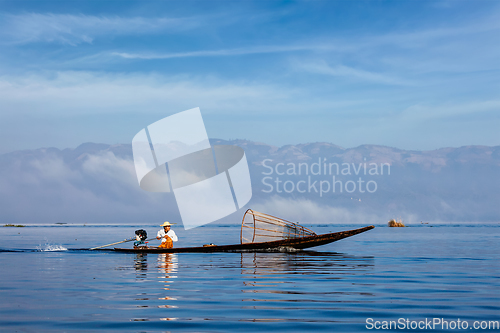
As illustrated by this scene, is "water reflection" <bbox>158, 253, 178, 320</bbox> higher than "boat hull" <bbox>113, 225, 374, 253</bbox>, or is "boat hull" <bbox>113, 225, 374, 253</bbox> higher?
"boat hull" <bbox>113, 225, 374, 253</bbox>

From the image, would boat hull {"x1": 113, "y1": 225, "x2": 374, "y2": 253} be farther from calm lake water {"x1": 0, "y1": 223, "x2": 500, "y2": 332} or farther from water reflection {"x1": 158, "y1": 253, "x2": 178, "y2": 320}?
calm lake water {"x1": 0, "y1": 223, "x2": 500, "y2": 332}

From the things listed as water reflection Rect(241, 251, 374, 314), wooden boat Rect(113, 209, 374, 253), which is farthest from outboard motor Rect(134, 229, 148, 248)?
water reflection Rect(241, 251, 374, 314)

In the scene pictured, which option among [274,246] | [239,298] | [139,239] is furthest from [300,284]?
[139,239]

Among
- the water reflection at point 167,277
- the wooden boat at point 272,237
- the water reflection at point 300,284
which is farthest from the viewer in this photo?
the wooden boat at point 272,237

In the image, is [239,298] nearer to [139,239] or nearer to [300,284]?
[300,284]

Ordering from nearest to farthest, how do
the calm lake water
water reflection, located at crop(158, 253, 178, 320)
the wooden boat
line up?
the calm lake water < water reflection, located at crop(158, 253, 178, 320) < the wooden boat

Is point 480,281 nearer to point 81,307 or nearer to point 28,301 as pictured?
point 81,307

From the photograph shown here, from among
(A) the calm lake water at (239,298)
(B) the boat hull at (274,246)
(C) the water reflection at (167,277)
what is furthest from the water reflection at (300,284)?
(B) the boat hull at (274,246)

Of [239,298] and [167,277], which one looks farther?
[167,277]

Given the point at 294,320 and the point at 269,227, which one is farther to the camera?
the point at 269,227

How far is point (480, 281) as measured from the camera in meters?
16.7

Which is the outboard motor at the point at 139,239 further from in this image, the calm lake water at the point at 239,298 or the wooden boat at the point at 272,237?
the calm lake water at the point at 239,298

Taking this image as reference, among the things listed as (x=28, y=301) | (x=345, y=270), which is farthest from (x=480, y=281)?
(x=28, y=301)

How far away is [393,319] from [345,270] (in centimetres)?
1008
